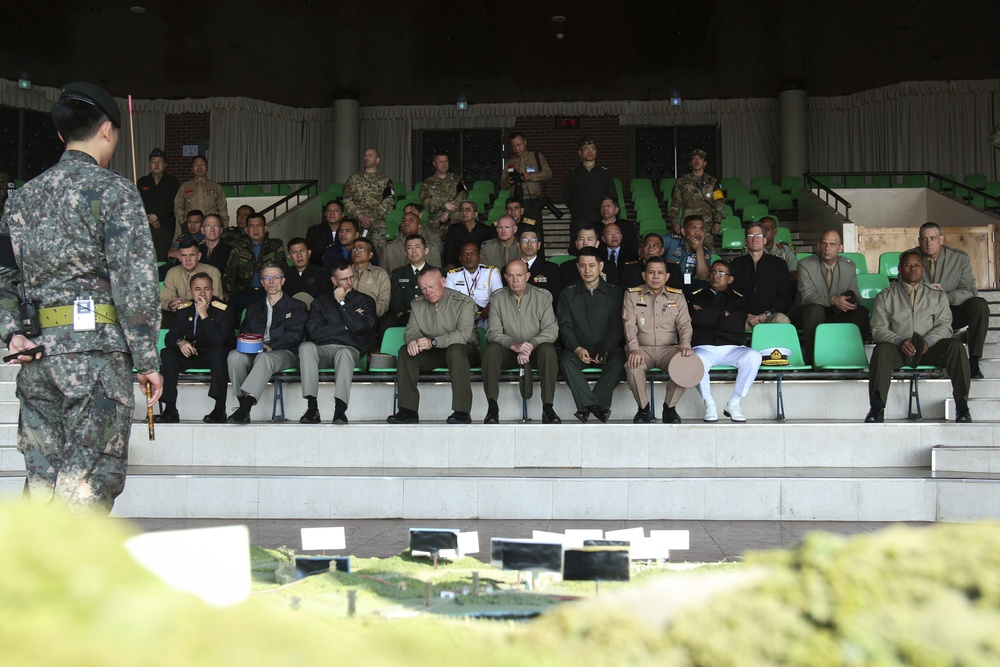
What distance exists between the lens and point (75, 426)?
2854mm

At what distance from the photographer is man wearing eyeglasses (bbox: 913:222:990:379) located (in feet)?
24.5

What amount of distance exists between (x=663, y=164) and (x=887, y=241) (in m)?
6.75

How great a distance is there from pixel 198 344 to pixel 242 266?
4.70 feet

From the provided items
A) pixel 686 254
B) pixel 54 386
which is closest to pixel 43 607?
pixel 54 386

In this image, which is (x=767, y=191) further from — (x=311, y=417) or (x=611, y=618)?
(x=611, y=618)

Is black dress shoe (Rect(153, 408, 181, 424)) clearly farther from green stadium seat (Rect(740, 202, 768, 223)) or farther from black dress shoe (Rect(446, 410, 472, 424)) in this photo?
green stadium seat (Rect(740, 202, 768, 223))

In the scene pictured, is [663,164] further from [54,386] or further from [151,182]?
[54,386]

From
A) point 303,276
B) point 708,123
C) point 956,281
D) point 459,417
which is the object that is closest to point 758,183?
point 708,123

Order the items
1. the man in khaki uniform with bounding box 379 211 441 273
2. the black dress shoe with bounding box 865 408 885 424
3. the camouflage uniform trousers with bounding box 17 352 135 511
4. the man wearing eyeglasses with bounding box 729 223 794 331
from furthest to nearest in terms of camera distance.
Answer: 1. the man in khaki uniform with bounding box 379 211 441 273
2. the man wearing eyeglasses with bounding box 729 223 794 331
3. the black dress shoe with bounding box 865 408 885 424
4. the camouflage uniform trousers with bounding box 17 352 135 511

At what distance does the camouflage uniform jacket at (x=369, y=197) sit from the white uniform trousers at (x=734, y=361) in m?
4.25

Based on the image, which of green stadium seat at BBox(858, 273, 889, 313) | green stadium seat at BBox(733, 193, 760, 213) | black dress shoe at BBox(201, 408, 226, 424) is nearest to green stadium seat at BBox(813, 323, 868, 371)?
green stadium seat at BBox(858, 273, 889, 313)

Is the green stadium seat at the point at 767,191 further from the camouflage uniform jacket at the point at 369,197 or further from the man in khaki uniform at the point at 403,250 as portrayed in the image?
the man in khaki uniform at the point at 403,250

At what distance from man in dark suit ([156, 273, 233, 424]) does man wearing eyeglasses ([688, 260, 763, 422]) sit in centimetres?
357

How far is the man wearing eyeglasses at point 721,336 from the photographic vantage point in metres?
7.06
